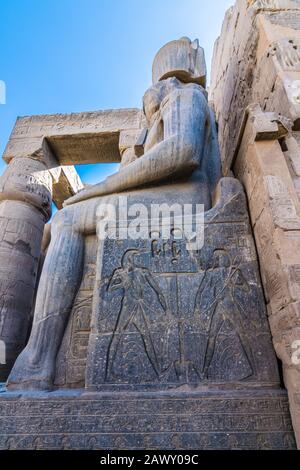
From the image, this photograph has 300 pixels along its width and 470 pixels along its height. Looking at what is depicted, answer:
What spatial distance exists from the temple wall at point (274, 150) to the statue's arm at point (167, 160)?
0.41 meters

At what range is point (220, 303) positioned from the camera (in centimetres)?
174

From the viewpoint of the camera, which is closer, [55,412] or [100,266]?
[55,412]

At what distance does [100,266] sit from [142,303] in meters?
0.40

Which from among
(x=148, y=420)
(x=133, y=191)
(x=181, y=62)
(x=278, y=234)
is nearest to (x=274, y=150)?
(x=278, y=234)

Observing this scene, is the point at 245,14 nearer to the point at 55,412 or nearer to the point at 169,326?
the point at 169,326

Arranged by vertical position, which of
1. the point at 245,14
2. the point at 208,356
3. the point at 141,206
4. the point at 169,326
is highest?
the point at 245,14

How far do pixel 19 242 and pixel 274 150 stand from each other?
3.22 m

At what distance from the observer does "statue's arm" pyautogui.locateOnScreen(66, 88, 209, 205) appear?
222 cm

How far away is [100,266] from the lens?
74.2 inches
